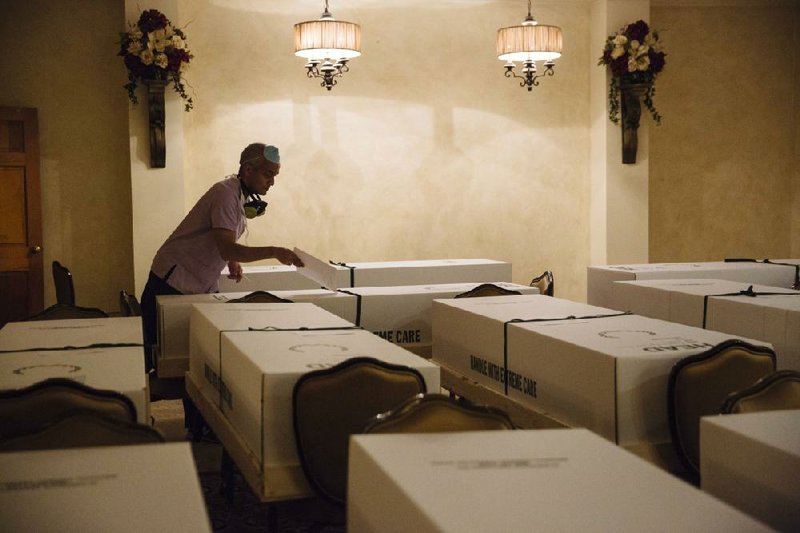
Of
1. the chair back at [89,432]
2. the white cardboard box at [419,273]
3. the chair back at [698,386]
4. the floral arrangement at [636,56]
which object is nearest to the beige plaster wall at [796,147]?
the floral arrangement at [636,56]

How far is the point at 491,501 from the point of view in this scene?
146 centimetres

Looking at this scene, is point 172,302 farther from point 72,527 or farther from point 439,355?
point 72,527

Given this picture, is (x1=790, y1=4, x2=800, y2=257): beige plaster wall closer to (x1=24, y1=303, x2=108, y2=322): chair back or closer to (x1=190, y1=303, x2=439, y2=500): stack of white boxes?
(x1=190, y1=303, x2=439, y2=500): stack of white boxes

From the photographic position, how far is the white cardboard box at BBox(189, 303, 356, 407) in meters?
3.13

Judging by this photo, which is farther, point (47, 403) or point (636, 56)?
point (636, 56)

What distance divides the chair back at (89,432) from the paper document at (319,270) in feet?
6.02

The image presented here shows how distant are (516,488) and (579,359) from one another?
3.96 ft

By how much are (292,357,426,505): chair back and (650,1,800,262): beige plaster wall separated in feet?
20.4

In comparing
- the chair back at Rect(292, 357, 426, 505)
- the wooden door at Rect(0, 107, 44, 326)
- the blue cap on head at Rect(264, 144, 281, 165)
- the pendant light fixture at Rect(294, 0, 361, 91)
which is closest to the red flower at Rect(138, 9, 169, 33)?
the pendant light fixture at Rect(294, 0, 361, 91)

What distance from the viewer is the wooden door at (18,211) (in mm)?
6688

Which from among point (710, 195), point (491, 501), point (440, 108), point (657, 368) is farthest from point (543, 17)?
point (491, 501)

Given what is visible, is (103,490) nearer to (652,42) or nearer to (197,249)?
(197,249)

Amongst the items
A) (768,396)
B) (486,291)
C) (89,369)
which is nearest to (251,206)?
(486,291)

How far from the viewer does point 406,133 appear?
739cm
